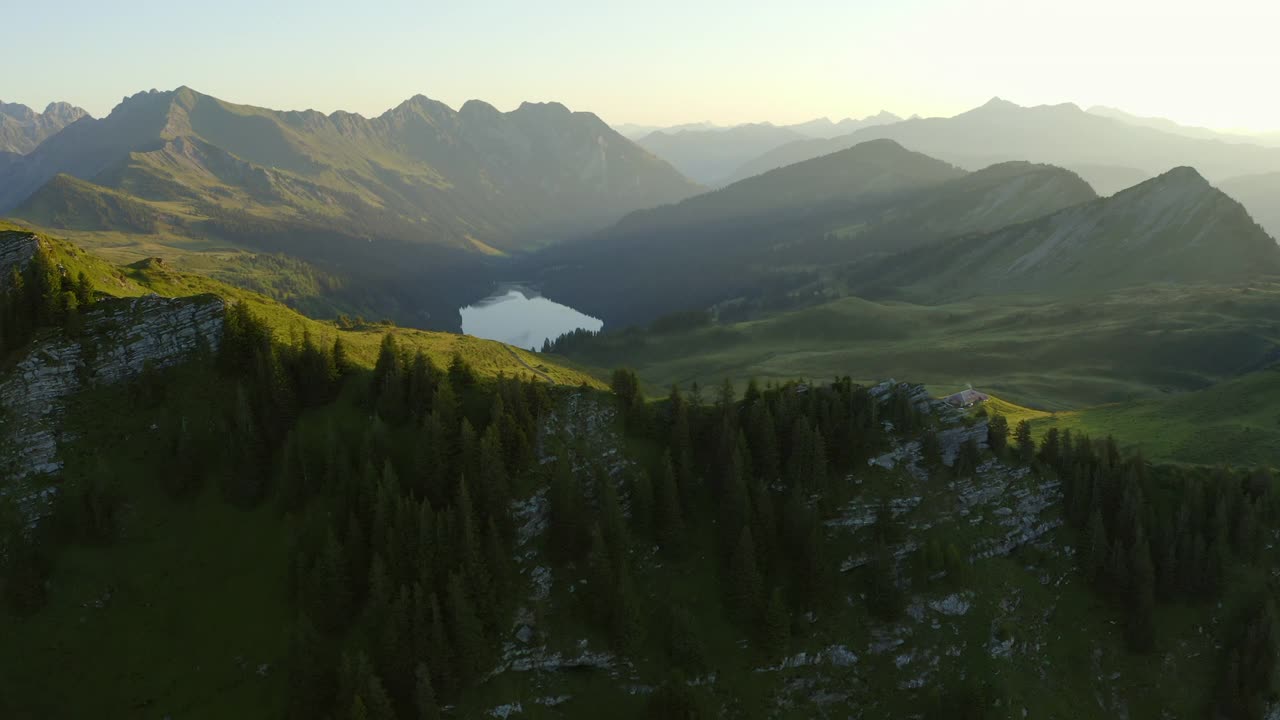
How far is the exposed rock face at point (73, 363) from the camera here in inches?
2484

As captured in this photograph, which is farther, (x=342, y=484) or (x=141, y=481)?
(x=141, y=481)

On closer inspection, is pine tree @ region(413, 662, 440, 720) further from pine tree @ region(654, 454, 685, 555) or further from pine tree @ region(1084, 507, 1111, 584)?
pine tree @ region(1084, 507, 1111, 584)

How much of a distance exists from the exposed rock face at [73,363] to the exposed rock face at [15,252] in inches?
35.2

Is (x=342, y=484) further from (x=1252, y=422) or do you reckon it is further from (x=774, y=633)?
(x=1252, y=422)

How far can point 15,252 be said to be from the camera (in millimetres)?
71562

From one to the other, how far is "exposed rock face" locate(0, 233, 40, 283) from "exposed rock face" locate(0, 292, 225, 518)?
2.93 feet

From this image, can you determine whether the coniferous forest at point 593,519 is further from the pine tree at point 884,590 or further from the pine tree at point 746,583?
the pine tree at point 884,590

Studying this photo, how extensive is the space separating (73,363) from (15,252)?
582 inches

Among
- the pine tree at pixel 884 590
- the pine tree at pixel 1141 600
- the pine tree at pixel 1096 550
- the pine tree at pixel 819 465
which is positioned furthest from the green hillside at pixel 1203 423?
the pine tree at pixel 819 465

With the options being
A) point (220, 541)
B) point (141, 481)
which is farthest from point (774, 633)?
point (141, 481)

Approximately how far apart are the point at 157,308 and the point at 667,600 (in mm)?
61467

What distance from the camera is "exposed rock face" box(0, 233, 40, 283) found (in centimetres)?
7062

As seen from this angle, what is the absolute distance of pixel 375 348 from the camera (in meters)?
83.1

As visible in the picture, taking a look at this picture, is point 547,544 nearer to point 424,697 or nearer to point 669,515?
point 669,515
